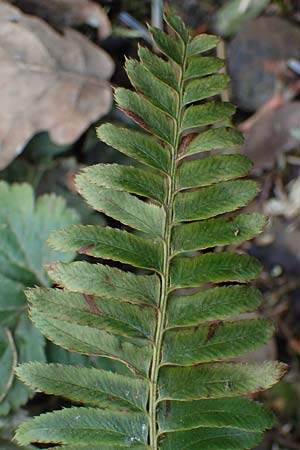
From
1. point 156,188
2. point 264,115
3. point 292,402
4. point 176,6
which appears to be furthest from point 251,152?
point 156,188

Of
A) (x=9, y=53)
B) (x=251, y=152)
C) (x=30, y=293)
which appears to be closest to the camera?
(x=30, y=293)

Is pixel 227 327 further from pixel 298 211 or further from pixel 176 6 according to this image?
pixel 176 6

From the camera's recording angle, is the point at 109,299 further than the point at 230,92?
No

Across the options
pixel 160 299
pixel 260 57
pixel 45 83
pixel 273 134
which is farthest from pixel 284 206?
pixel 160 299

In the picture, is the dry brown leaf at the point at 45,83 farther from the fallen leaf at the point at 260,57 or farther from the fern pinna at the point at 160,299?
the fern pinna at the point at 160,299

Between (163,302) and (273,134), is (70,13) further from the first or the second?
(163,302)

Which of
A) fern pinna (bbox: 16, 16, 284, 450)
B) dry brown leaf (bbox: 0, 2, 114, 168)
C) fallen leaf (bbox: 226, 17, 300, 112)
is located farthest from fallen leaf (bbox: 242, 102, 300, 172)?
fern pinna (bbox: 16, 16, 284, 450)

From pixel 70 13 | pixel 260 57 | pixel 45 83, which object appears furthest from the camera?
pixel 260 57
